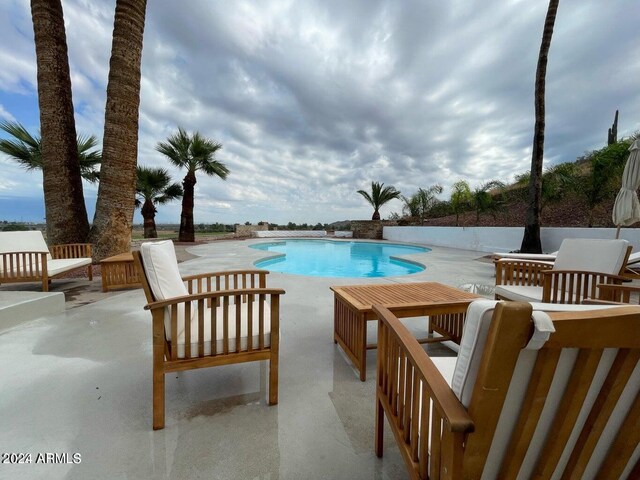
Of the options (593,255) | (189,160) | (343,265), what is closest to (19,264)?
(593,255)

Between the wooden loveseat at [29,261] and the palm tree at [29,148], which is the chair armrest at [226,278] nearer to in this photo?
the wooden loveseat at [29,261]

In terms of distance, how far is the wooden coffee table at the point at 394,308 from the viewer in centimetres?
193

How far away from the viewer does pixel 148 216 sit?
1409 centimetres

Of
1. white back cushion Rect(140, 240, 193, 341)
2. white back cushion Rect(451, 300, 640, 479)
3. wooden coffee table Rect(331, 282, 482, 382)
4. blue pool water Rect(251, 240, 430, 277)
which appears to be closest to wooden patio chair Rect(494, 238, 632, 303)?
wooden coffee table Rect(331, 282, 482, 382)

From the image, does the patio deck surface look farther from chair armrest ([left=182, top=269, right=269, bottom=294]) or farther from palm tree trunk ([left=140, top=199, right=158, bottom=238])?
palm tree trunk ([left=140, top=199, right=158, bottom=238])

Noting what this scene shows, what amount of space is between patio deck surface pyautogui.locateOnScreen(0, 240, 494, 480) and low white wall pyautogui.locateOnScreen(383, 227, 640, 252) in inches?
313

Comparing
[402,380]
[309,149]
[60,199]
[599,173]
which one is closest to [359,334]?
[402,380]

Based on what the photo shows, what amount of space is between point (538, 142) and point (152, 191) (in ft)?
53.0

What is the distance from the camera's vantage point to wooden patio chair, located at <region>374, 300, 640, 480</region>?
0.55 m

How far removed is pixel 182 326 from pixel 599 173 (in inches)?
475

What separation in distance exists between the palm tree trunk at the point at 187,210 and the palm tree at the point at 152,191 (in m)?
2.34

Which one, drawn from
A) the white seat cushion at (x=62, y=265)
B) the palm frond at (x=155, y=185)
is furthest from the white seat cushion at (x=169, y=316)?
the palm frond at (x=155, y=185)

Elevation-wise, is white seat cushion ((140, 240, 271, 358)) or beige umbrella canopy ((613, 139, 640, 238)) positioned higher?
beige umbrella canopy ((613, 139, 640, 238))

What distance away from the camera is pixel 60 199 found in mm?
5801
